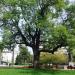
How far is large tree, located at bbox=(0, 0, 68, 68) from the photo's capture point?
36.1 m

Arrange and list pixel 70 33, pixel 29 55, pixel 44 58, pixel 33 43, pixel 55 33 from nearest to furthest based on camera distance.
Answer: pixel 55 33, pixel 70 33, pixel 33 43, pixel 44 58, pixel 29 55

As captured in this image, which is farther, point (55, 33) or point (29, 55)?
point (29, 55)

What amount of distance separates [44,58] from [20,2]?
32208 millimetres

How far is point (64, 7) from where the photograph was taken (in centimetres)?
3862

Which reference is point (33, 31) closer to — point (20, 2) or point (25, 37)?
point (25, 37)

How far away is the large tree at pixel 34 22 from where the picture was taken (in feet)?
118

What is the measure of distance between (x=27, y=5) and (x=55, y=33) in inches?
204

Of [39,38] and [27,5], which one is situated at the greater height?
[27,5]

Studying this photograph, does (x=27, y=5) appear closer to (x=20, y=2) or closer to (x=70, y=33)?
(x=20, y=2)

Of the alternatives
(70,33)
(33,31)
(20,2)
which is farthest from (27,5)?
(70,33)

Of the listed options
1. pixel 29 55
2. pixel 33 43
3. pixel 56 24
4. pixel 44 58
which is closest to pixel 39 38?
pixel 33 43

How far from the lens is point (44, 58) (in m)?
67.8

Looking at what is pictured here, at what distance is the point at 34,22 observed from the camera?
36.5 meters

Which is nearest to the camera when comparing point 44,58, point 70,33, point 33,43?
point 70,33
